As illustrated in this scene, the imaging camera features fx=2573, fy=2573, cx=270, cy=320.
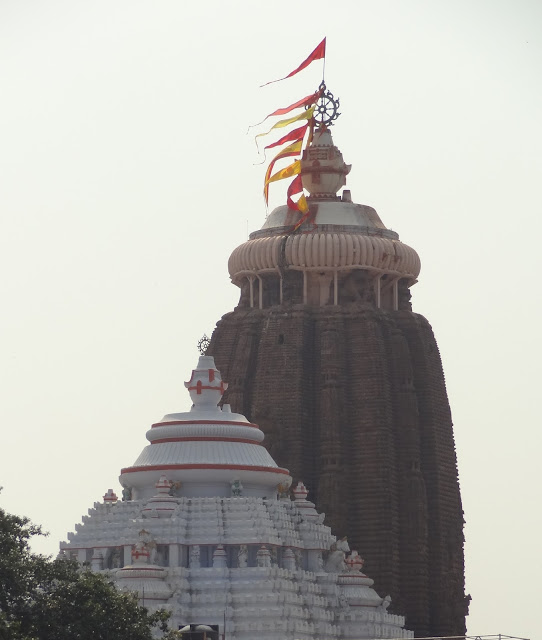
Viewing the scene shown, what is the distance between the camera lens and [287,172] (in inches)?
4729

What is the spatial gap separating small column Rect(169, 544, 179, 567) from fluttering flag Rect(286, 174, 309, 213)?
1037 inches

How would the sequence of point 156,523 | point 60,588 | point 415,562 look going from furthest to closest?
point 415,562 < point 156,523 < point 60,588

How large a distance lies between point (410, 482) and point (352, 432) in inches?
136

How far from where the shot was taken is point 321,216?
121125 mm

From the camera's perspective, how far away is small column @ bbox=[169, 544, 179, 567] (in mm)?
95688

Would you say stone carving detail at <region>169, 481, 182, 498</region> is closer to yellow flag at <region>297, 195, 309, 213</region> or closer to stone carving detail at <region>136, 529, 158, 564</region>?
stone carving detail at <region>136, 529, 158, 564</region>

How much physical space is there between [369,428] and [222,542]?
21.5 m

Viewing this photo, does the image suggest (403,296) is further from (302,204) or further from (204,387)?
(204,387)

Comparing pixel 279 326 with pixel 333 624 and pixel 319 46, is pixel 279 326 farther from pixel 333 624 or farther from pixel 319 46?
pixel 333 624

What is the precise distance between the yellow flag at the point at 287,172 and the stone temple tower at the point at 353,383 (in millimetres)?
2152

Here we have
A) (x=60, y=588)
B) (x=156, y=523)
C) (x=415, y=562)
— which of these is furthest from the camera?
(x=415, y=562)

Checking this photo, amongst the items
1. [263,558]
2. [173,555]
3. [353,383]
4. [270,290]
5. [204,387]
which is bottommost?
[263,558]

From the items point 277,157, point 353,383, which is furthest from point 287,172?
point 353,383

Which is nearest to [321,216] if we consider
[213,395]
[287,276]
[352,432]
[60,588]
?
[287,276]
